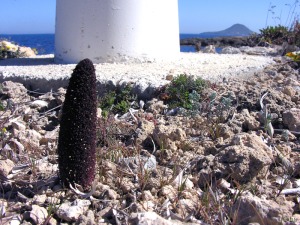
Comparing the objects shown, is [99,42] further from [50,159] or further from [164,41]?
[50,159]

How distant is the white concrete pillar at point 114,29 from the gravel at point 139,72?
0.19 meters

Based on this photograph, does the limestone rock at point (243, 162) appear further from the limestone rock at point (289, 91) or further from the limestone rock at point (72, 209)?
the limestone rock at point (289, 91)

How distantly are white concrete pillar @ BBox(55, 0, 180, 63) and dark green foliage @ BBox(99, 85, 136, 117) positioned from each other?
5.10 ft

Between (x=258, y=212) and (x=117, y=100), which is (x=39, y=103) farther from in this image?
Result: (x=258, y=212)

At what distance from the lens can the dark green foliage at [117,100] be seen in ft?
14.5

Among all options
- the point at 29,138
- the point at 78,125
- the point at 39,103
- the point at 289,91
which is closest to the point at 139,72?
the point at 39,103

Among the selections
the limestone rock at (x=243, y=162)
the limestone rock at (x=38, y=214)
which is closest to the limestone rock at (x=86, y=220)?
the limestone rock at (x=38, y=214)

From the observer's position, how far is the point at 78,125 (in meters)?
2.56

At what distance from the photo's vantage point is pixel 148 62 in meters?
6.40

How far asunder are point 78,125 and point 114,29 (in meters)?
3.78

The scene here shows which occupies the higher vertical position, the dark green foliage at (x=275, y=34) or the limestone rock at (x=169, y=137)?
the dark green foliage at (x=275, y=34)

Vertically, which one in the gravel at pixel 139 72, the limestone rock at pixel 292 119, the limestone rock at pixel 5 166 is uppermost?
the gravel at pixel 139 72

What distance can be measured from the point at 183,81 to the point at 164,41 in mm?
2091

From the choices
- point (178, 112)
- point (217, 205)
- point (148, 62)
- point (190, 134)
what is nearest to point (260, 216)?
point (217, 205)
